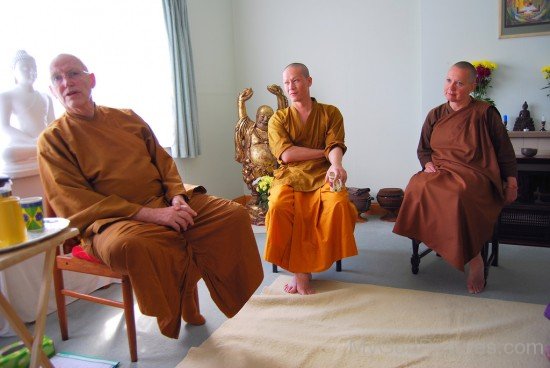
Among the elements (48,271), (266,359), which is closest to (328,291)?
(266,359)

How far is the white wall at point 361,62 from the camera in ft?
11.1

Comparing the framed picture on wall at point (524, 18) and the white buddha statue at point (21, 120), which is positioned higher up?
the framed picture on wall at point (524, 18)

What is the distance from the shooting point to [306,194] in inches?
102

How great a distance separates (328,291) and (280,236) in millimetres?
407

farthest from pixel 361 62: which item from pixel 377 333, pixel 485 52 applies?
pixel 377 333

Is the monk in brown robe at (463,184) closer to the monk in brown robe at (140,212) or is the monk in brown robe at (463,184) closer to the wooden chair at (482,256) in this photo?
the wooden chair at (482,256)

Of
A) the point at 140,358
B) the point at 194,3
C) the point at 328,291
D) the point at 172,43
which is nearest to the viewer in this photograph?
the point at 140,358

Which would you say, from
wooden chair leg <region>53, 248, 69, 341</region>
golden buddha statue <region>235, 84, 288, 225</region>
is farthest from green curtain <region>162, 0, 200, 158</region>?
wooden chair leg <region>53, 248, 69, 341</region>

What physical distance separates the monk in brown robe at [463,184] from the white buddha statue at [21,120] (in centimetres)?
208

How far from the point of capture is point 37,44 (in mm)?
2523

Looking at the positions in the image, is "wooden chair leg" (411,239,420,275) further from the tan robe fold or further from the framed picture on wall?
the framed picture on wall

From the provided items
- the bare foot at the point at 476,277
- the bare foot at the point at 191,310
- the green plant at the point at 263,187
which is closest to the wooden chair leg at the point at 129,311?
the bare foot at the point at 191,310

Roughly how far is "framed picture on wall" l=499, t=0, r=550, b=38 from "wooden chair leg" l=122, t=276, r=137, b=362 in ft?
10.5

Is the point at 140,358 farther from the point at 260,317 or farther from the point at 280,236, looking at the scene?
the point at 280,236
